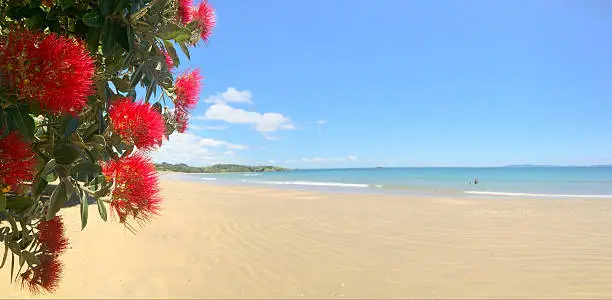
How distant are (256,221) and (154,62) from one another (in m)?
7.10

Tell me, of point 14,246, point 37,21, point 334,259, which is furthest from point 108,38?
point 334,259

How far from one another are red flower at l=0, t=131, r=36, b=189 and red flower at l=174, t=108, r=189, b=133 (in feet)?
2.39

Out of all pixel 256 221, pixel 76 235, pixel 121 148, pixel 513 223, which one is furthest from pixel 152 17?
pixel 513 223

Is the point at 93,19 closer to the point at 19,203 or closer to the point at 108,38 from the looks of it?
the point at 108,38

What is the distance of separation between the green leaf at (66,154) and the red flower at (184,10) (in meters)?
0.69

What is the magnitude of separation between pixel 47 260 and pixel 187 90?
67cm

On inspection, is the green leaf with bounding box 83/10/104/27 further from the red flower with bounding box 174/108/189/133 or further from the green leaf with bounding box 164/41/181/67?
the red flower with bounding box 174/108/189/133

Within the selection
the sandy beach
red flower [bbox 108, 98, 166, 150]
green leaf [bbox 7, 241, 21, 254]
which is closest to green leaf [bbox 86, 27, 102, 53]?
red flower [bbox 108, 98, 166, 150]

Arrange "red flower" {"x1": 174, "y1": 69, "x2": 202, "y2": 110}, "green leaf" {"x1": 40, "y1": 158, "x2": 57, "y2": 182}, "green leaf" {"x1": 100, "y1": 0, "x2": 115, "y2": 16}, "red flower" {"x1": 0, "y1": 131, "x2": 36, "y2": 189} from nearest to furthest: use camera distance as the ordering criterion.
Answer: "red flower" {"x1": 0, "y1": 131, "x2": 36, "y2": 189} < "green leaf" {"x1": 40, "y1": 158, "x2": 57, "y2": 182} < "green leaf" {"x1": 100, "y1": 0, "x2": 115, "y2": 16} < "red flower" {"x1": 174, "y1": 69, "x2": 202, "y2": 110}

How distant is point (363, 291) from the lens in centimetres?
405

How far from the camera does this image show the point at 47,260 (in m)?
1.21

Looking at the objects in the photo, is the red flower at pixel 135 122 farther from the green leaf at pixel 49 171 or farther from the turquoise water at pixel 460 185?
the turquoise water at pixel 460 185

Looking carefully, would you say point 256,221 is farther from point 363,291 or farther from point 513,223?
point 513,223

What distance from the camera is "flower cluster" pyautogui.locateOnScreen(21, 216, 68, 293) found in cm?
119
